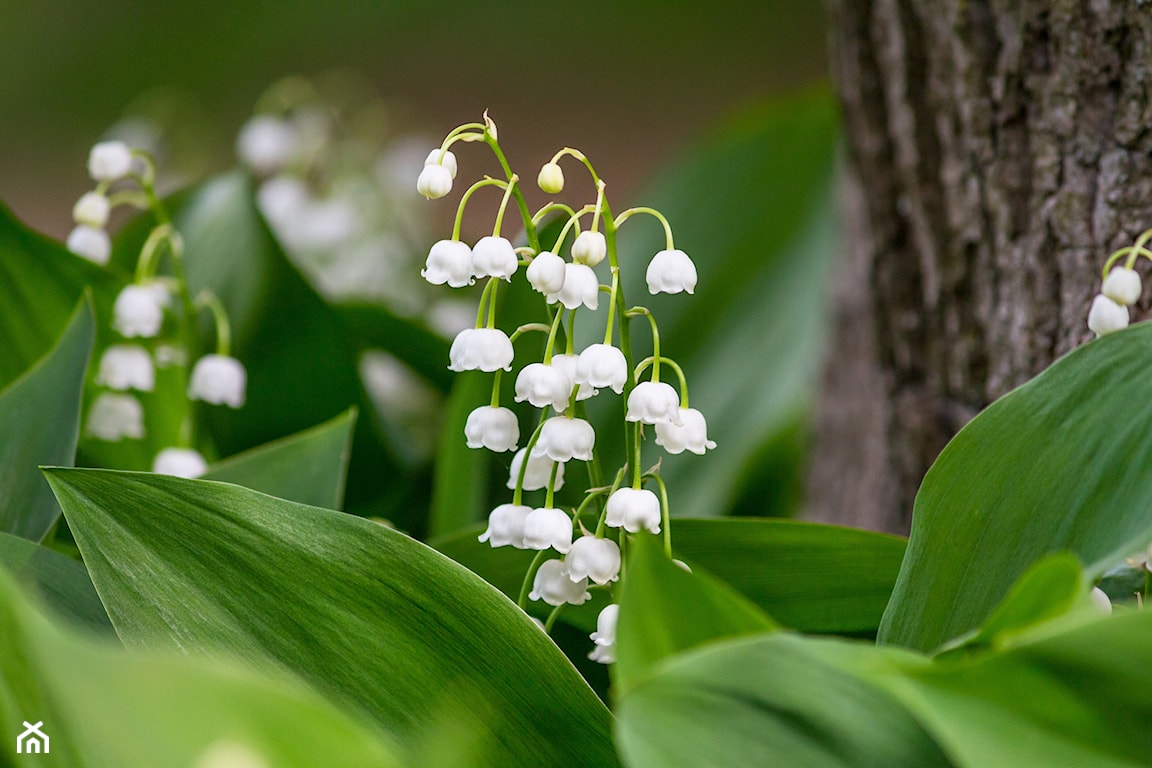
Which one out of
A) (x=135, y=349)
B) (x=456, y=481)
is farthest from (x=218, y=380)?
(x=456, y=481)

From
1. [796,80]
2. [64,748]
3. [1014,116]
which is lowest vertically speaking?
[64,748]

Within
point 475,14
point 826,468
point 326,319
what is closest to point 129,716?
point 326,319

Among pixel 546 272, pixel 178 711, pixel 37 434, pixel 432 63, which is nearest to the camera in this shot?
pixel 178 711

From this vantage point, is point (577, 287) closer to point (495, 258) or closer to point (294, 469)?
point (495, 258)

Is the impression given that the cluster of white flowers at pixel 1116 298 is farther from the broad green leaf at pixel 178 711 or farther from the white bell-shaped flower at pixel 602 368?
the broad green leaf at pixel 178 711

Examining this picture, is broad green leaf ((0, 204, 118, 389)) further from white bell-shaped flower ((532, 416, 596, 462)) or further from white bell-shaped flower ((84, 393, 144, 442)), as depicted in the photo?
white bell-shaped flower ((532, 416, 596, 462))

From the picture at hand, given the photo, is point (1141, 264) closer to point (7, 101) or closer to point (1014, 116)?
point (1014, 116)

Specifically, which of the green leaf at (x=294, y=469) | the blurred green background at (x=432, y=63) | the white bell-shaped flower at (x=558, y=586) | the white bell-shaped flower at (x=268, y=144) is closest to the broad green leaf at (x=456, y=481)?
the green leaf at (x=294, y=469)
